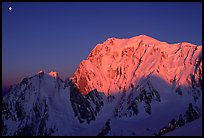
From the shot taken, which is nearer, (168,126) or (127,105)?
(168,126)

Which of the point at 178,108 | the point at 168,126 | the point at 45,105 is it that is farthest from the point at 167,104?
the point at 45,105

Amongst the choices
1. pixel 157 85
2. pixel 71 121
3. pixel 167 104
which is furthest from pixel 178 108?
pixel 71 121

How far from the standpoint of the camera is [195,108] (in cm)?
17438

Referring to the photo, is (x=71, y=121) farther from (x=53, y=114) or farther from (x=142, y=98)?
(x=142, y=98)

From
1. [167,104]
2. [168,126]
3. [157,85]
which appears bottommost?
[168,126]

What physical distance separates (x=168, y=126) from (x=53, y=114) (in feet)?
209

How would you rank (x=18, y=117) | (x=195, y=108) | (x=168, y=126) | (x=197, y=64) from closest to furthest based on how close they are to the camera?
(x=168, y=126) < (x=195, y=108) < (x=197, y=64) < (x=18, y=117)

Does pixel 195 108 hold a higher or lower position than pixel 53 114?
lower

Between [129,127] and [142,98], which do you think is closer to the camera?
[129,127]

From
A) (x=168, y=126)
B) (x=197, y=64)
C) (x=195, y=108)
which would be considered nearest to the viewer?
(x=168, y=126)

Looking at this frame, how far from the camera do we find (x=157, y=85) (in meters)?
195

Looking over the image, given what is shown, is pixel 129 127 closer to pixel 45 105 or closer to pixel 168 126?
pixel 168 126

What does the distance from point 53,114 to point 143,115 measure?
46.2 metres

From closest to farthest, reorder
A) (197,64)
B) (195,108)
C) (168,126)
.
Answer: (168,126) → (195,108) → (197,64)
